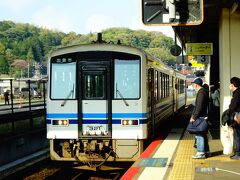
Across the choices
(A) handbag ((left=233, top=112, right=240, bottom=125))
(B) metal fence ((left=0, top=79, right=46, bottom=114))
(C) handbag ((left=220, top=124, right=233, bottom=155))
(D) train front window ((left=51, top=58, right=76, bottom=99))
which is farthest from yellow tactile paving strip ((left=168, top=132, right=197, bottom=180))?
(B) metal fence ((left=0, top=79, right=46, bottom=114))

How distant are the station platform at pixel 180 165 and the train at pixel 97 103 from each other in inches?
30.5

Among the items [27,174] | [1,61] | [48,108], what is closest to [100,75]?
[48,108]

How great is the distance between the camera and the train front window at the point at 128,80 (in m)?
11.3

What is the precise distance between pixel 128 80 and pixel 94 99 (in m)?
0.93

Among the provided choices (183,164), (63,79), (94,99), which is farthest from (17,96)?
(183,164)

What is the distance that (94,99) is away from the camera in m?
11.3

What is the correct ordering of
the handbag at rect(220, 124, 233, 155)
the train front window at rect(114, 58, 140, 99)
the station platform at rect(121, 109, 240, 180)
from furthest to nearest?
1. the train front window at rect(114, 58, 140, 99)
2. the handbag at rect(220, 124, 233, 155)
3. the station platform at rect(121, 109, 240, 180)

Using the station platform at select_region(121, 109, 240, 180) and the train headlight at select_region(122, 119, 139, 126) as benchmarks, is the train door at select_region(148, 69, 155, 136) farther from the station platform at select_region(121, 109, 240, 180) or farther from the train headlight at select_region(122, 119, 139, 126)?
the train headlight at select_region(122, 119, 139, 126)

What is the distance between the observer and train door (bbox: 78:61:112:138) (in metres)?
11.2

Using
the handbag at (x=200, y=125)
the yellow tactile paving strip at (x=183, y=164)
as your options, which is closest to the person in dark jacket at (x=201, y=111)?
the handbag at (x=200, y=125)

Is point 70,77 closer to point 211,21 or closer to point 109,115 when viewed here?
point 109,115

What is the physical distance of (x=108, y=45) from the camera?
11.5 meters

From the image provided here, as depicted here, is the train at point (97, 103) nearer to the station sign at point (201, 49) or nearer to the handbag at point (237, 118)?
the handbag at point (237, 118)

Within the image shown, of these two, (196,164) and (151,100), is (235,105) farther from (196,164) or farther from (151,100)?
(151,100)
